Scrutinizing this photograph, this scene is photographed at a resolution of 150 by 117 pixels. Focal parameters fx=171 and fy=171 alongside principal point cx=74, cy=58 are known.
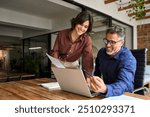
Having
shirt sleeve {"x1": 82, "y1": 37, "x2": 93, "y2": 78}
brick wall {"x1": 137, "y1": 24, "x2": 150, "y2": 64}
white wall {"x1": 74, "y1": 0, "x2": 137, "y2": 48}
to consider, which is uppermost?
white wall {"x1": 74, "y1": 0, "x2": 137, "y2": 48}

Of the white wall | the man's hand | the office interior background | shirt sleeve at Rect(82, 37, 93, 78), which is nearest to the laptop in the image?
the man's hand

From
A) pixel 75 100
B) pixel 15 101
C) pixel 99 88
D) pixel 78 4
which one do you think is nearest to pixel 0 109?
pixel 15 101

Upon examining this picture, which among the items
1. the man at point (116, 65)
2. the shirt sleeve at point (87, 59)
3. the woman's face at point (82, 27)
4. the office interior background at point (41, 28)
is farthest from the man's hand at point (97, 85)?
the office interior background at point (41, 28)

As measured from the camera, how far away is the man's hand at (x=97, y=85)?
0.91 m

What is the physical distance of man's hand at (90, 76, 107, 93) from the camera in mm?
914

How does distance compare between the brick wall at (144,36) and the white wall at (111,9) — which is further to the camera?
the brick wall at (144,36)

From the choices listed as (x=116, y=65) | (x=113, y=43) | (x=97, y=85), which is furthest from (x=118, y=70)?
(x=97, y=85)

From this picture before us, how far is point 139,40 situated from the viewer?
568 cm

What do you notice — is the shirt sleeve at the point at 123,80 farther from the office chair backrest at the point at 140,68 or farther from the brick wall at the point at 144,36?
the brick wall at the point at 144,36

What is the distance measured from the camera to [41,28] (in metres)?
4.97

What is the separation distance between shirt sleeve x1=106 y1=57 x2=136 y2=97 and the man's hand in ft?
0.16

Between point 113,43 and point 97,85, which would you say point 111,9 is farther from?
point 97,85

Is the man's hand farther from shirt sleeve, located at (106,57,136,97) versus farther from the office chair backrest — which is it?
→ the office chair backrest

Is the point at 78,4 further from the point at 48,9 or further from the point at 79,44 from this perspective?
the point at 79,44
